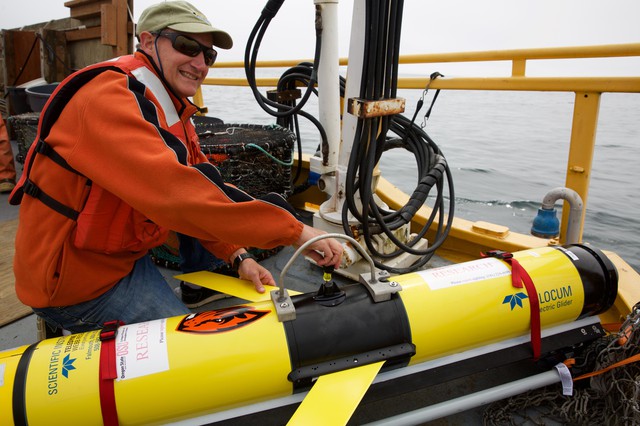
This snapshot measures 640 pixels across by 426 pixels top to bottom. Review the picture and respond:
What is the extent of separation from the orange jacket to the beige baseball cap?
0.12 meters

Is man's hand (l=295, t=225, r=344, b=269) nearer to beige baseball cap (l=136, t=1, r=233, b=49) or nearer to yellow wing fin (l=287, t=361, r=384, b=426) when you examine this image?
yellow wing fin (l=287, t=361, r=384, b=426)

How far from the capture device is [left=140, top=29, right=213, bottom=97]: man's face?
1540 millimetres

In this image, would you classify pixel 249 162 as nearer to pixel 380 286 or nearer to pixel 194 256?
pixel 194 256

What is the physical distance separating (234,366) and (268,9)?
1.62 meters

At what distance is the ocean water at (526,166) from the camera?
18.8ft

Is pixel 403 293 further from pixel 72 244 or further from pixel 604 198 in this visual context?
pixel 604 198

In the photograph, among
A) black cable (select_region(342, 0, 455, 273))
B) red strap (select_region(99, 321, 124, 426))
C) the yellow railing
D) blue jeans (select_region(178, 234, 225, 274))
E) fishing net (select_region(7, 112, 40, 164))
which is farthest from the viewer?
fishing net (select_region(7, 112, 40, 164))

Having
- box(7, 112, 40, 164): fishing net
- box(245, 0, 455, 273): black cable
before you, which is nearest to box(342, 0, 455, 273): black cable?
box(245, 0, 455, 273): black cable

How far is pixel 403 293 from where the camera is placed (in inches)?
58.9

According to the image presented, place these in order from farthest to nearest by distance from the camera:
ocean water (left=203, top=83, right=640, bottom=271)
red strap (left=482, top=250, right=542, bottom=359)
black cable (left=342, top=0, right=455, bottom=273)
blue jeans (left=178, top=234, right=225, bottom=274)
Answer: ocean water (left=203, top=83, right=640, bottom=271), blue jeans (left=178, top=234, right=225, bottom=274), black cable (left=342, top=0, right=455, bottom=273), red strap (left=482, top=250, right=542, bottom=359)

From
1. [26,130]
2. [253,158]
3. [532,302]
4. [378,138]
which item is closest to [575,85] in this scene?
[378,138]

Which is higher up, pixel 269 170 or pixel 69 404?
pixel 269 170

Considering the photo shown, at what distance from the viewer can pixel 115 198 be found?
4.62 feet

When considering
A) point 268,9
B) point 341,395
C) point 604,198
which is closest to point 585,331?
point 341,395
